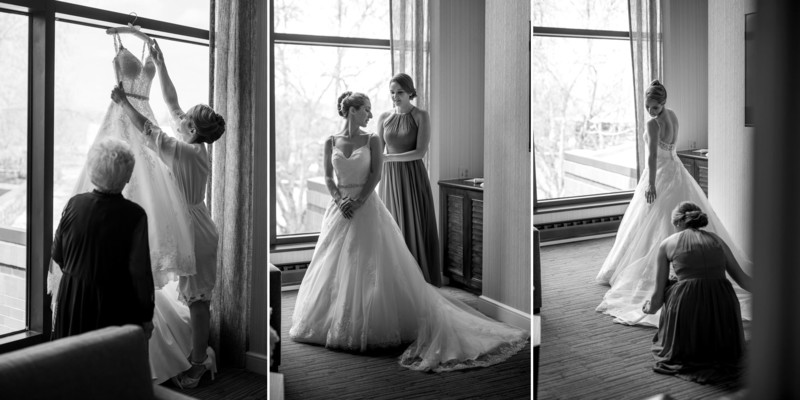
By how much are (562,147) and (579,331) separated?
83 cm

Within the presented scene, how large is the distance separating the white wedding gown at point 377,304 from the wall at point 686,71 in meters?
1.08

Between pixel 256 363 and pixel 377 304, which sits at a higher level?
pixel 377 304

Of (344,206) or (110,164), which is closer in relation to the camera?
(110,164)

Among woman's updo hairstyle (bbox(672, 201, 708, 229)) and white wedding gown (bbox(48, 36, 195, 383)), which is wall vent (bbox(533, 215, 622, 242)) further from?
white wedding gown (bbox(48, 36, 195, 383))

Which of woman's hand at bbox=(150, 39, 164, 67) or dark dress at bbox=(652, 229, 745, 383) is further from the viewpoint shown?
dark dress at bbox=(652, 229, 745, 383)

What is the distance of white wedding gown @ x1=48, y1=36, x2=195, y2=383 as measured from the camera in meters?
2.63

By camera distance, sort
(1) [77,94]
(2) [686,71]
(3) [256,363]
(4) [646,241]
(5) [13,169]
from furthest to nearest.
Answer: (3) [256,363] < (4) [646,241] < (2) [686,71] < (1) [77,94] < (5) [13,169]

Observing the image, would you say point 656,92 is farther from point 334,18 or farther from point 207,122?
point 207,122

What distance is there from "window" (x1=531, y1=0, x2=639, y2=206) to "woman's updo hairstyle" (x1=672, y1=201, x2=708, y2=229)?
1.01 ft

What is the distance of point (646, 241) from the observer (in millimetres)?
2949

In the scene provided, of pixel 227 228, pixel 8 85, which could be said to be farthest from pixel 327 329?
pixel 8 85

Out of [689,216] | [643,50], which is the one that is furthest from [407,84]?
[689,216]

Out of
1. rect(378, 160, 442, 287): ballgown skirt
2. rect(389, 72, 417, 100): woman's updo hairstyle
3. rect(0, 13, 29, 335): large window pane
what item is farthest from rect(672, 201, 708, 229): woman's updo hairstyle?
rect(0, 13, 29, 335): large window pane

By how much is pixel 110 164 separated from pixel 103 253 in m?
0.33
